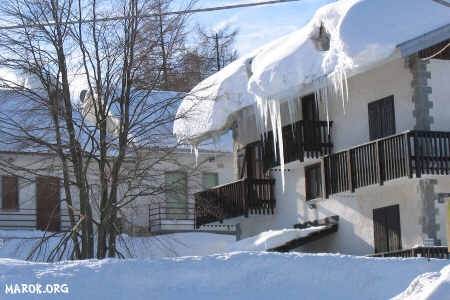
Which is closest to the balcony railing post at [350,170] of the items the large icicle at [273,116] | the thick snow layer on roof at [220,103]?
the large icicle at [273,116]

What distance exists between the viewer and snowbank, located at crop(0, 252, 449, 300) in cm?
1359

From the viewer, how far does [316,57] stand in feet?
79.5

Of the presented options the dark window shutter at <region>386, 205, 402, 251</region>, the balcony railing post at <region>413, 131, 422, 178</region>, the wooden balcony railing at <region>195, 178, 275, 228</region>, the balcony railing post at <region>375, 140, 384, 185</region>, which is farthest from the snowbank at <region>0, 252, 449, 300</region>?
the wooden balcony railing at <region>195, 178, 275, 228</region>

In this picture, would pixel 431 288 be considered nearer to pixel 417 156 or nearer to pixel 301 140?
pixel 417 156

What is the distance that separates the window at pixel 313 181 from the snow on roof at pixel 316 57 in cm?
202

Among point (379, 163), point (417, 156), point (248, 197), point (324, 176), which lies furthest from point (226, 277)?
point (248, 197)

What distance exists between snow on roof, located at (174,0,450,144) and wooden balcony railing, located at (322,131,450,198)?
69.8 inches

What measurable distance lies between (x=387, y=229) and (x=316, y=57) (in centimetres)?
475

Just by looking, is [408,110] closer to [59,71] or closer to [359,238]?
[359,238]

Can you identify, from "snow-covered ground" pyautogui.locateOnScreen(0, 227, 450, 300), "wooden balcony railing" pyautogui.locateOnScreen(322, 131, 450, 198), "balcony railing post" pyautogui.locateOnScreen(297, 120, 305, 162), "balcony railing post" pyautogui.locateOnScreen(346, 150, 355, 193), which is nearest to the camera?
"snow-covered ground" pyautogui.locateOnScreen(0, 227, 450, 300)

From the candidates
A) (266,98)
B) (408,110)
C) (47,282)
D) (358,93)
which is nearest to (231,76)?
(266,98)

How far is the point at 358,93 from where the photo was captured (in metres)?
25.3

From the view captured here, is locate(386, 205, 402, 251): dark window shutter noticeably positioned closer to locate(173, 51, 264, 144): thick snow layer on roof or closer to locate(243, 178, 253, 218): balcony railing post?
locate(173, 51, 264, 144): thick snow layer on roof

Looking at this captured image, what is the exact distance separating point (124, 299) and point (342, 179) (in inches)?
481
